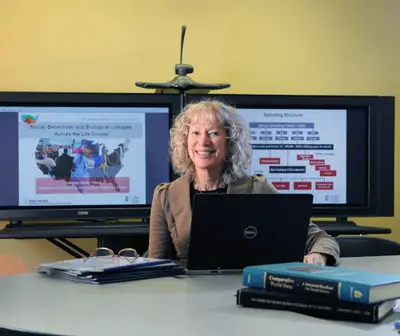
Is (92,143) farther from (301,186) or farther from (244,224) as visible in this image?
(244,224)

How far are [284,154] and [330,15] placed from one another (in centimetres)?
88

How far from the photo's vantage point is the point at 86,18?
3256 mm

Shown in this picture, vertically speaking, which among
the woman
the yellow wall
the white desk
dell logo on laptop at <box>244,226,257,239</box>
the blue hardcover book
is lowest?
the white desk

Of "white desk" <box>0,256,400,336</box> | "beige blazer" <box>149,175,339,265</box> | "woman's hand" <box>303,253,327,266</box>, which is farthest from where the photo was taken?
"beige blazer" <box>149,175,339,265</box>

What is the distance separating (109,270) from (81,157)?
4.71 feet

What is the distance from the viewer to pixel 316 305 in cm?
122

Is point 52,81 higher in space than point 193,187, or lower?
higher

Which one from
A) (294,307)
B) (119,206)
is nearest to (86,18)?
(119,206)

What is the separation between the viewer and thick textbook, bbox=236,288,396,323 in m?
1.18

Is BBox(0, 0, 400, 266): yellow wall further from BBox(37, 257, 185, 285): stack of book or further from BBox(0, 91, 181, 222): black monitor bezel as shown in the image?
BBox(37, 257, 185, 285): stack of book

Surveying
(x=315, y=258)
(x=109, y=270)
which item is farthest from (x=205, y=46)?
(x=109, y=270)

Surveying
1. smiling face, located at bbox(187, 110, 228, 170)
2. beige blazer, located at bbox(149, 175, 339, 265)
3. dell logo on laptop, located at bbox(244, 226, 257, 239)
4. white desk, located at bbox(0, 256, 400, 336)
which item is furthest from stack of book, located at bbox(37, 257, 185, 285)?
smiling face, located at bbox(187, 110, 228, 170)

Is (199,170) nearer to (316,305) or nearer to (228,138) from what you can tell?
(228,138)

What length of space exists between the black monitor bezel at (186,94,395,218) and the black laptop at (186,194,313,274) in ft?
4.73
